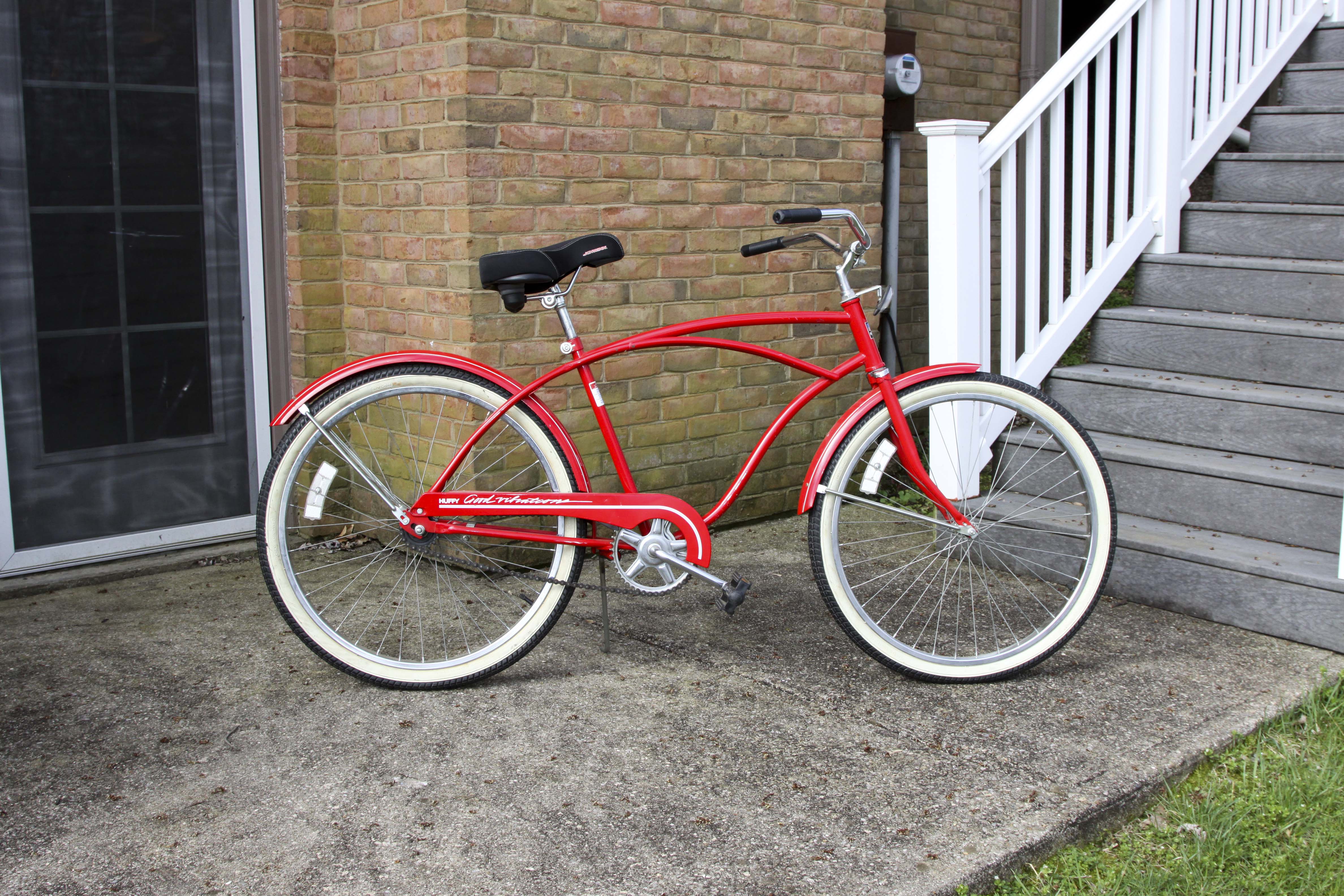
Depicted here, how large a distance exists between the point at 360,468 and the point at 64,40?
176 cm

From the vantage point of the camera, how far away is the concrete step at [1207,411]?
3695 millimetres

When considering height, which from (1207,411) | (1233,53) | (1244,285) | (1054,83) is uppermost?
(1233,53)

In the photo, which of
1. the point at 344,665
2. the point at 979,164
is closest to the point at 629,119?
the point at 979,164

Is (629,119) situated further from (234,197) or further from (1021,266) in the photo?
(1021,266)

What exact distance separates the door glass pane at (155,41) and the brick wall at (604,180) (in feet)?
0.98

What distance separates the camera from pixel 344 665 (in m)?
3.02

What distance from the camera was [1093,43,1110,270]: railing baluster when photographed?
4168 mm

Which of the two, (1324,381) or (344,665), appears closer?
(344,665)

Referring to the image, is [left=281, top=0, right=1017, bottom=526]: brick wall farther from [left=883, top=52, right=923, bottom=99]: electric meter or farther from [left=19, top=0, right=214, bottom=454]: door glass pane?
[left=19, top=0, right=214, bottom=454]: door glass pane

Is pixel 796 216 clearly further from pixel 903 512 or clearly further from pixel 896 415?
pixel 903 512

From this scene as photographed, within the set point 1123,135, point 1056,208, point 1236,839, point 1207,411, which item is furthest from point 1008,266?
point 1236,839

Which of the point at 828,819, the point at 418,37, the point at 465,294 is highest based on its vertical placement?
the point at 418,37

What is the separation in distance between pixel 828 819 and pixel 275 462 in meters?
1.54

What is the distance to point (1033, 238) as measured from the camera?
4.09 meters
